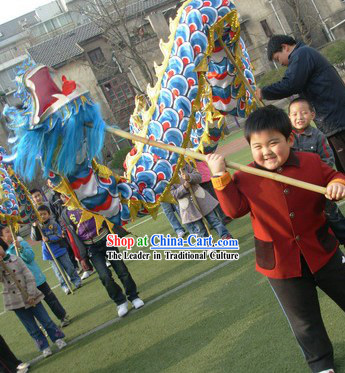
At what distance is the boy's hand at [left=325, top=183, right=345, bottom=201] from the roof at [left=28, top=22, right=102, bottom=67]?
3166cm

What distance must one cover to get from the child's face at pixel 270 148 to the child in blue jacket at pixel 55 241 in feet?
17.4

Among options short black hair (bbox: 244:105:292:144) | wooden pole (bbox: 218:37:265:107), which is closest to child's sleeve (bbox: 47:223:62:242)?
wooden pole (bbox: 218:37:265:107)

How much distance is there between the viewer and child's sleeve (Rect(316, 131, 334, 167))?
3943mm

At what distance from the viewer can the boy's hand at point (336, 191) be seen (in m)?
2.29

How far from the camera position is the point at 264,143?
97.8 inches

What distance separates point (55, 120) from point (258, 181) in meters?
1.19

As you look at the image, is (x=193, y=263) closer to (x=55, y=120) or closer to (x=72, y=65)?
(x=55, y=120)

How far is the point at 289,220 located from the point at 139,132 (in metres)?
1.31

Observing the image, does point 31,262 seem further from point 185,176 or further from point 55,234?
point 185,176

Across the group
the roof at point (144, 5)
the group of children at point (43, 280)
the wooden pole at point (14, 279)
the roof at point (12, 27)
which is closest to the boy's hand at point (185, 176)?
the group of children at point (43, 280)

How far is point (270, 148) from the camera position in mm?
2482

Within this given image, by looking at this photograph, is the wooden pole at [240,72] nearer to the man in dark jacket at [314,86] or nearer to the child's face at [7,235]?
the man in dark jacket at [314,86]

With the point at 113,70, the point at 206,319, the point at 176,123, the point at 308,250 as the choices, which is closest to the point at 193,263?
the point at 206,319

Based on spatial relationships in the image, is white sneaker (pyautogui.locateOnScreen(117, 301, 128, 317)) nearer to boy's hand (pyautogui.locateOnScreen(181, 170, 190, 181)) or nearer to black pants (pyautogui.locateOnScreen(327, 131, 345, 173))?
boy's hand (pyautogui.locateOnScreen(181, 170, 190, 181))
